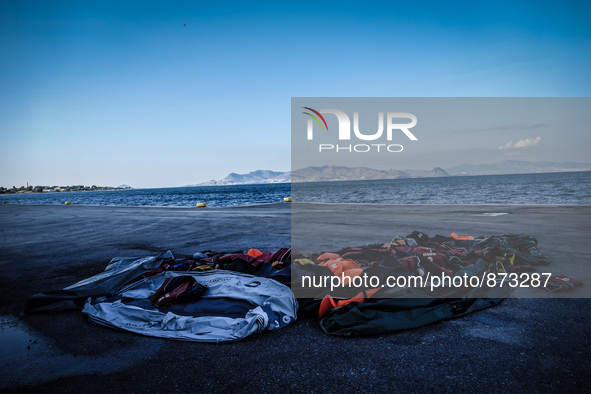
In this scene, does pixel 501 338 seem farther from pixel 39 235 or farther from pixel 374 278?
pixel 39 235

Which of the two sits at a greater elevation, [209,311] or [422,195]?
[422,195]

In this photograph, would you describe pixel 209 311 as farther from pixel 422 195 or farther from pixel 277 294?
pixel 422 195

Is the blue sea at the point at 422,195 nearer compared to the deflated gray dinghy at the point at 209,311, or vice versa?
the deflated gray dinghy at the point at 209,311

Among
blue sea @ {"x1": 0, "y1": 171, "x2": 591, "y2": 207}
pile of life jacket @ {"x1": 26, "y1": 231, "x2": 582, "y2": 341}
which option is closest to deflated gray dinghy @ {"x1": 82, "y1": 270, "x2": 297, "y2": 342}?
pile of life jacket @ {"x1": 26, "y1": 231, "x2": 582, "y2": 341}

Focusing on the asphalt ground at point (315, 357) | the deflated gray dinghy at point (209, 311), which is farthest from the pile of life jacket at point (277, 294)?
the asphalt ground at point (315, 357)

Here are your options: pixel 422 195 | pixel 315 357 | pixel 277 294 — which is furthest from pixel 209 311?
pixel 422 195

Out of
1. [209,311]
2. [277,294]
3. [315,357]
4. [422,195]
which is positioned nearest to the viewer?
[315,357]

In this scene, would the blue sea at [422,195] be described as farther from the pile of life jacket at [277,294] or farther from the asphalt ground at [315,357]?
the asphalt ground at [315,357]

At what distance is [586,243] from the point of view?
A: 7.12 m

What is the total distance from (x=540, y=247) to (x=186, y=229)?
1059 centimetres

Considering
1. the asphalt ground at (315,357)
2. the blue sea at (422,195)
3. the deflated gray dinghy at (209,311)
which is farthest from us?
the blue sea at (422,195)

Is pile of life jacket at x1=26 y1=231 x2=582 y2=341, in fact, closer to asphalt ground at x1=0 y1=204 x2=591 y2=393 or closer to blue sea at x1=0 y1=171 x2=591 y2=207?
asphalt ground at x1=0 y1=204 x2=591 y2=393

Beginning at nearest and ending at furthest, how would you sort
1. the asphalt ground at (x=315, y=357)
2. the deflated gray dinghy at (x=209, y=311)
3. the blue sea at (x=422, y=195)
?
1. the asphalt ground at (x=315, y=357)
2. the deflated gray dinghy at (x=209, y=311)
3. the blue sea at (x=422, y=195)

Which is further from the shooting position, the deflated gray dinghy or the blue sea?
the blue sea
